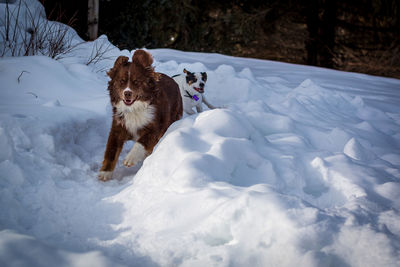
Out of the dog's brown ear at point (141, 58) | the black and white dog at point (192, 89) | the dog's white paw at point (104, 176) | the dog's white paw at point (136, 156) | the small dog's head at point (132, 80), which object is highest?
the dog's brown ear at point (141, 58)

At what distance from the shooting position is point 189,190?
6.51ft

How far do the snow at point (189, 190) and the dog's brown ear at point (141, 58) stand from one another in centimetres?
70

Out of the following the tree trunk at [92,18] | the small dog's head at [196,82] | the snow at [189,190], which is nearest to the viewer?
the snow at [189,190]

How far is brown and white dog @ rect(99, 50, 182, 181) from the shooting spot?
2.77m

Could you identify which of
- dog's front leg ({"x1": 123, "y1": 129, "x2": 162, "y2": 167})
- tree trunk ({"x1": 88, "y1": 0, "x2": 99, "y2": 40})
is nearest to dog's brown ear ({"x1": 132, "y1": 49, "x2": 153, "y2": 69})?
dog's front leg ({"x1": 123, "y1": 129, "x2": 162, "y2": 167})

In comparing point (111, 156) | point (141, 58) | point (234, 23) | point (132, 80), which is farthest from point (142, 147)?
point (234, 23)

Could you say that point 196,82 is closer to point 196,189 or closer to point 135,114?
point 135,114

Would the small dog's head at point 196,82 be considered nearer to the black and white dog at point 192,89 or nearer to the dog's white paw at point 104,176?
the black and white dog at point 192,89

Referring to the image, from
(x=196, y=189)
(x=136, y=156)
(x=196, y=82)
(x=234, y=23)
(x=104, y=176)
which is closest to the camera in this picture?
(x=196, y=189)

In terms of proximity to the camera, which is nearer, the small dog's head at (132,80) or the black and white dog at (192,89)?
the small dog's head at (132,80)

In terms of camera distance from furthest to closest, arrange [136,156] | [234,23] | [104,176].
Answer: [234,23], [136,156], [104,176]

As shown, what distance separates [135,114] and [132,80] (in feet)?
1.02

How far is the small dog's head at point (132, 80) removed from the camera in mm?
2752

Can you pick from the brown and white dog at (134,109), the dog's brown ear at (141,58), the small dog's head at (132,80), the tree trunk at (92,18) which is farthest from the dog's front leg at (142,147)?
the tree trunk at (92,18)
